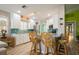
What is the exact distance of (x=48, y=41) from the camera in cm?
301

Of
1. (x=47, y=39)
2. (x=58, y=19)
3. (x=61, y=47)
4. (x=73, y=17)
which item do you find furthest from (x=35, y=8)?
(x=61, y=47)

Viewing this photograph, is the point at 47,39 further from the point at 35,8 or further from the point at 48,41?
the point at 35,8

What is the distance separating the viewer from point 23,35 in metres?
3.05

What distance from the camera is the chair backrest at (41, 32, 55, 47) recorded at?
2973 mm

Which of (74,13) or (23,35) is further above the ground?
(74,13)

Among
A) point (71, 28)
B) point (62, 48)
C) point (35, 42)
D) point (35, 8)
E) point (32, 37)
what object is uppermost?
point (35, 8)

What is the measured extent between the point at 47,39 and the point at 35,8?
0.70 metres

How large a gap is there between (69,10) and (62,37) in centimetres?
57

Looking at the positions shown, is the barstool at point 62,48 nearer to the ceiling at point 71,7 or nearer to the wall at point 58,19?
the wall at point 58,19

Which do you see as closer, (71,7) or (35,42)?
(71,7)

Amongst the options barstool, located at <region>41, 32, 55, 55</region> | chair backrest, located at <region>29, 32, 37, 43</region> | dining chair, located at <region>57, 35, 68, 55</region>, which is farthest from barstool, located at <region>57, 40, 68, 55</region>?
chair backrest, located at <region>29, 32, 37, 43</region>

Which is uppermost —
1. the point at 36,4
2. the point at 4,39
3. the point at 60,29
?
the point at 36,4
